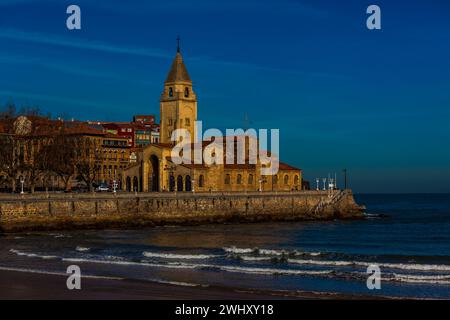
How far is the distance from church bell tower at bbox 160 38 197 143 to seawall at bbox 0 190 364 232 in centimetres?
2430

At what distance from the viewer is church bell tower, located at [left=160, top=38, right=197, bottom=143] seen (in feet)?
387

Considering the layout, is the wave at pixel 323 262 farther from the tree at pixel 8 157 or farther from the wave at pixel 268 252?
the tree at pixel 8 157

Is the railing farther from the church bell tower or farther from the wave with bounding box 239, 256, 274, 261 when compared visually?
the wave with bounding box 239, 256, 274, 261

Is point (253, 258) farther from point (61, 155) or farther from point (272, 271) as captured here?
point (61, 155)

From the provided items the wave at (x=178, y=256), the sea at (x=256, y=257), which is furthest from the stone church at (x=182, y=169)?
the wave at (x=178, y=256)

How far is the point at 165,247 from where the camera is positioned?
5731 cm

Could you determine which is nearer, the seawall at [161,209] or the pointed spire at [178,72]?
the seawall at [161,209]

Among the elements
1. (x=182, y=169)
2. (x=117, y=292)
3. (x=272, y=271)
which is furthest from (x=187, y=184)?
(x=117, y=292)

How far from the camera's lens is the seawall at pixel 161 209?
7156cm

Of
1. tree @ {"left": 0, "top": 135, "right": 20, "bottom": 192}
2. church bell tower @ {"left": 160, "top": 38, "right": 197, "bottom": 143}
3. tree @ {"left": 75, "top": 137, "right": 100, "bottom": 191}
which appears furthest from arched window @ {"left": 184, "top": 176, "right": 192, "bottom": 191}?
tree @ {"left": 0, "top": 135, "right": 20, "bottom": 192}

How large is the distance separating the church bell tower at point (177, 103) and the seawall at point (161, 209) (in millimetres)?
24303

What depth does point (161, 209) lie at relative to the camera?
8419 cm

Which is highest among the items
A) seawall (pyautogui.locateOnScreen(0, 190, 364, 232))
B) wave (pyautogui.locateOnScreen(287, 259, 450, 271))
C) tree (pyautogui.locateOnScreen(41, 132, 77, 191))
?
tree (pyautogui.locateOnScreen(41, 132, 77, 191))
